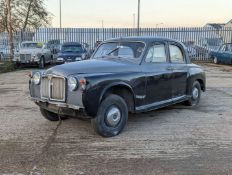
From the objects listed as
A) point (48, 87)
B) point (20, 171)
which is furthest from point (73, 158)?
point (48, 87)

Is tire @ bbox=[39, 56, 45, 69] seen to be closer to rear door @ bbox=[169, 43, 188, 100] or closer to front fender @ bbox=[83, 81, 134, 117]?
rear door @ bbox=[169, 43, 188, 100]

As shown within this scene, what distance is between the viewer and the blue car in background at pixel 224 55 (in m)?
24.2

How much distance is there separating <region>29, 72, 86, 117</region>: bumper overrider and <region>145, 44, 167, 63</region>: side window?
76.4 inches

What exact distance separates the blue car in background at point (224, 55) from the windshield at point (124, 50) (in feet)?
57.7

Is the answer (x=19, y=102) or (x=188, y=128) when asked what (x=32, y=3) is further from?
(x=188, y=128)

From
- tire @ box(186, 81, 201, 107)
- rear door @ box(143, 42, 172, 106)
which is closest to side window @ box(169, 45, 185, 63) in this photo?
rear door @ box(143, 42, 172, 106)

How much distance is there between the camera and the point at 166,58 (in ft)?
26.8

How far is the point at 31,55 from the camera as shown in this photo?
861 inches

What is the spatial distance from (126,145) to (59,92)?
148 cm

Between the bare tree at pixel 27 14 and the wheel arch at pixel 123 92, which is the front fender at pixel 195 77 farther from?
the bare tree at pixel 27 14

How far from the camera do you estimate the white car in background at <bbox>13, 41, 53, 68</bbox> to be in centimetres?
2189

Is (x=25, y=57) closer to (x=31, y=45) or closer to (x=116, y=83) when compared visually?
(x=31, y=45)

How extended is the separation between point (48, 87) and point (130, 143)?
1.79 m

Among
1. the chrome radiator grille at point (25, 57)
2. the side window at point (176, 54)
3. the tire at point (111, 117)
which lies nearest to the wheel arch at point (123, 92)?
the tire at point (111, 117)
